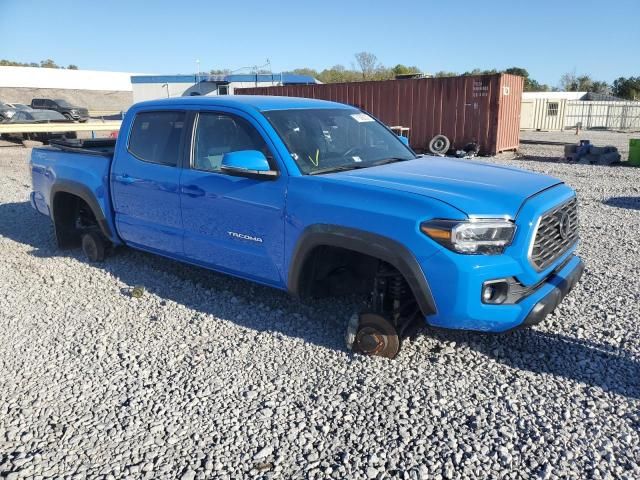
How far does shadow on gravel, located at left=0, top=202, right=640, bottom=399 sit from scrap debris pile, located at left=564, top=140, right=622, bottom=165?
12980mm

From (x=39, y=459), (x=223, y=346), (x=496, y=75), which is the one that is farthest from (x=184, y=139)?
(x=496, y=75)

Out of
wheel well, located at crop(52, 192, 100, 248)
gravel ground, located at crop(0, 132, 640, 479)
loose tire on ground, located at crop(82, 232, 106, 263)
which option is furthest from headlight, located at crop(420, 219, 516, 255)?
wheel well, located at crop(52, 192, 100, 248)

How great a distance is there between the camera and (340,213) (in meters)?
3.49

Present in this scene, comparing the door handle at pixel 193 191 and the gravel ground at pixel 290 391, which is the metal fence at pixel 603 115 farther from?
the door handle at pixel 193 191

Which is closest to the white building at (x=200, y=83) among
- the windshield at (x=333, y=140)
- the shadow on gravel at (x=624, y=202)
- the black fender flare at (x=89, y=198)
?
the shadow on gravel at (x=624, y=202)

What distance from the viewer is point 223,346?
400cm

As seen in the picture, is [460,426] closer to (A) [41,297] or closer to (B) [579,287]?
(B) [579,287]

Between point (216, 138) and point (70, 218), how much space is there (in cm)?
299

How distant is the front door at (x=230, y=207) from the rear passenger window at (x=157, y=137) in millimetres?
276

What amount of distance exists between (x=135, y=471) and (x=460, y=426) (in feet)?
5.68

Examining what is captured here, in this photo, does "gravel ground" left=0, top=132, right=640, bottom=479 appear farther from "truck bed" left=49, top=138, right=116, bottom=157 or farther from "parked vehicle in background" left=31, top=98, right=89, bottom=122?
"parked vehicle in background" left=31, top=98, right=89, bottom=122

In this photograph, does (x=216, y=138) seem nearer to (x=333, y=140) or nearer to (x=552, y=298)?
(x=333, y=140)

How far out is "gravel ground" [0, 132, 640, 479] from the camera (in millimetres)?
2729

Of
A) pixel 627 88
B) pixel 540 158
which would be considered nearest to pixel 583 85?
pixel 627 88
